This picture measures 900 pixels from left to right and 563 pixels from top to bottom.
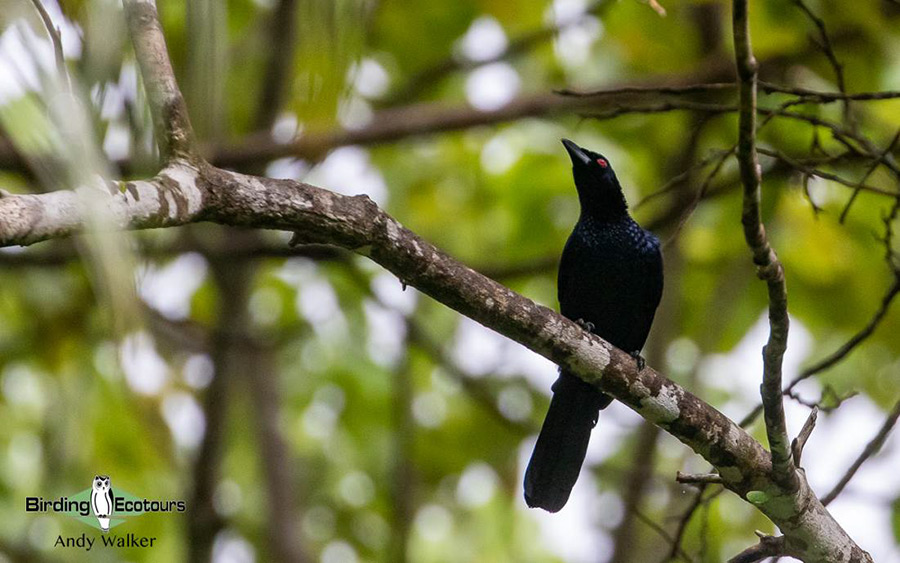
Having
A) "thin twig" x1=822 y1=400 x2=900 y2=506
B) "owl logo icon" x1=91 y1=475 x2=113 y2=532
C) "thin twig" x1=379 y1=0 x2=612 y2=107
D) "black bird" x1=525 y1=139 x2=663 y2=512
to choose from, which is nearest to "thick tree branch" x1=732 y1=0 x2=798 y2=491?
"thin twig" x1=822 y1=400 x2=900 y2=506

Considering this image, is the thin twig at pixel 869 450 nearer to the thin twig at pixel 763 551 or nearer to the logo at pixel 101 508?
the thin twig at pixel 763 551

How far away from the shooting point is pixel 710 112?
3283 mm

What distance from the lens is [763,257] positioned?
231 cm

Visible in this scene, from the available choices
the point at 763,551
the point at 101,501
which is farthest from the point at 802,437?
the point at 101,501

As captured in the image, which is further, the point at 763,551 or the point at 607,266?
the point at 607,266

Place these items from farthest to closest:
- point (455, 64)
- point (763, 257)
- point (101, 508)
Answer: point (455, 64) < point (101, 508) < point (763, 257)

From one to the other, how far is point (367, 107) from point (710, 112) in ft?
11.6

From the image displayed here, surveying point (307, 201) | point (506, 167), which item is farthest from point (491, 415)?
point (307, 201)

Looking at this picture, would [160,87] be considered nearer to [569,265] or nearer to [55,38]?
[55,38]

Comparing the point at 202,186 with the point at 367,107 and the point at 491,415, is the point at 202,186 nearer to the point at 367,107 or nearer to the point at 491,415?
Result: the point at 491,415

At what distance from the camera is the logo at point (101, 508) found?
4.27m

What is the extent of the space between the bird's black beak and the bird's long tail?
1.00 m

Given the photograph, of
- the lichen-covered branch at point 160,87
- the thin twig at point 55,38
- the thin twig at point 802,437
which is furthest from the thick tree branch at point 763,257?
the thin twig at point 55,38

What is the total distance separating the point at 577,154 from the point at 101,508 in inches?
97.0
